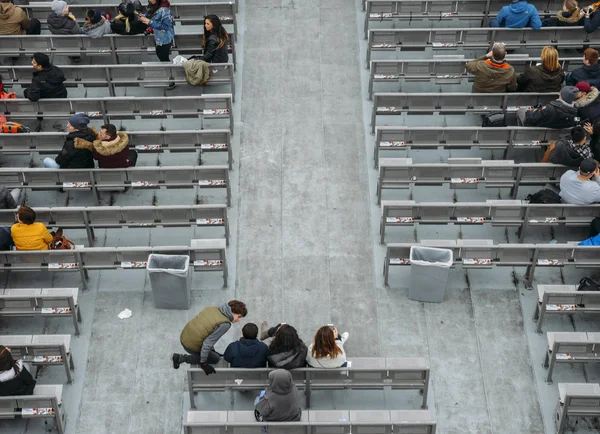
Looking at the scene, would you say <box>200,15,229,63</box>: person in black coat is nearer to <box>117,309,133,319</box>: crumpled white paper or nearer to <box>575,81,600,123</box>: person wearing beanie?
<box>117,309,133,319</box>: crumpled white paper

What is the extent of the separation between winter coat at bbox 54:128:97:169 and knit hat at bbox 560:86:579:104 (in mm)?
7336

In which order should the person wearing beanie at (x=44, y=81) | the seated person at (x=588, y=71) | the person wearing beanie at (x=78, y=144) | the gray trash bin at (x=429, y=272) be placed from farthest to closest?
the person wearing beanie at (x=44, y=81)
the seated person at (x=588, y=71)
the person wearing beanie at (x=78, y=144)
the gray trash bin at (x=429, y=272)

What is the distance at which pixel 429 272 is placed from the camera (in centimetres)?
1291

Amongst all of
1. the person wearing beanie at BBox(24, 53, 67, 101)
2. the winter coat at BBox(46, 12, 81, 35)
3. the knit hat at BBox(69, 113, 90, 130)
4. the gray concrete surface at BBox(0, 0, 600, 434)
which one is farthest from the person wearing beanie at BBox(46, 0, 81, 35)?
the knit hat at BBox(69, 113, 90, 130)

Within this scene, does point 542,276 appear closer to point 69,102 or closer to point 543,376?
point 543,376

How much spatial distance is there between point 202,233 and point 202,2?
5.84m

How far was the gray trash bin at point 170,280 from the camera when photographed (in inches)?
501

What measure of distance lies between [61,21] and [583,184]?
9392mm

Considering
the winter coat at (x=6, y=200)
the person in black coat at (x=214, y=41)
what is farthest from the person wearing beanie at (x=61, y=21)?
the winter coat at (x=6, y=200)

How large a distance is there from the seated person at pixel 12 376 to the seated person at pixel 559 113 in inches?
338

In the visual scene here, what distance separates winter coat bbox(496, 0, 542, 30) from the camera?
53.5ft

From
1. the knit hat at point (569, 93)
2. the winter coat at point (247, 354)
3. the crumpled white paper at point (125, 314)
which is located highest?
the knit hat at point (569, 93)

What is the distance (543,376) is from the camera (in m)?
12.4

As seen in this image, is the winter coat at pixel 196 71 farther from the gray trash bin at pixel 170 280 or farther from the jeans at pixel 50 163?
the gray trash bin at pixel 170 280
